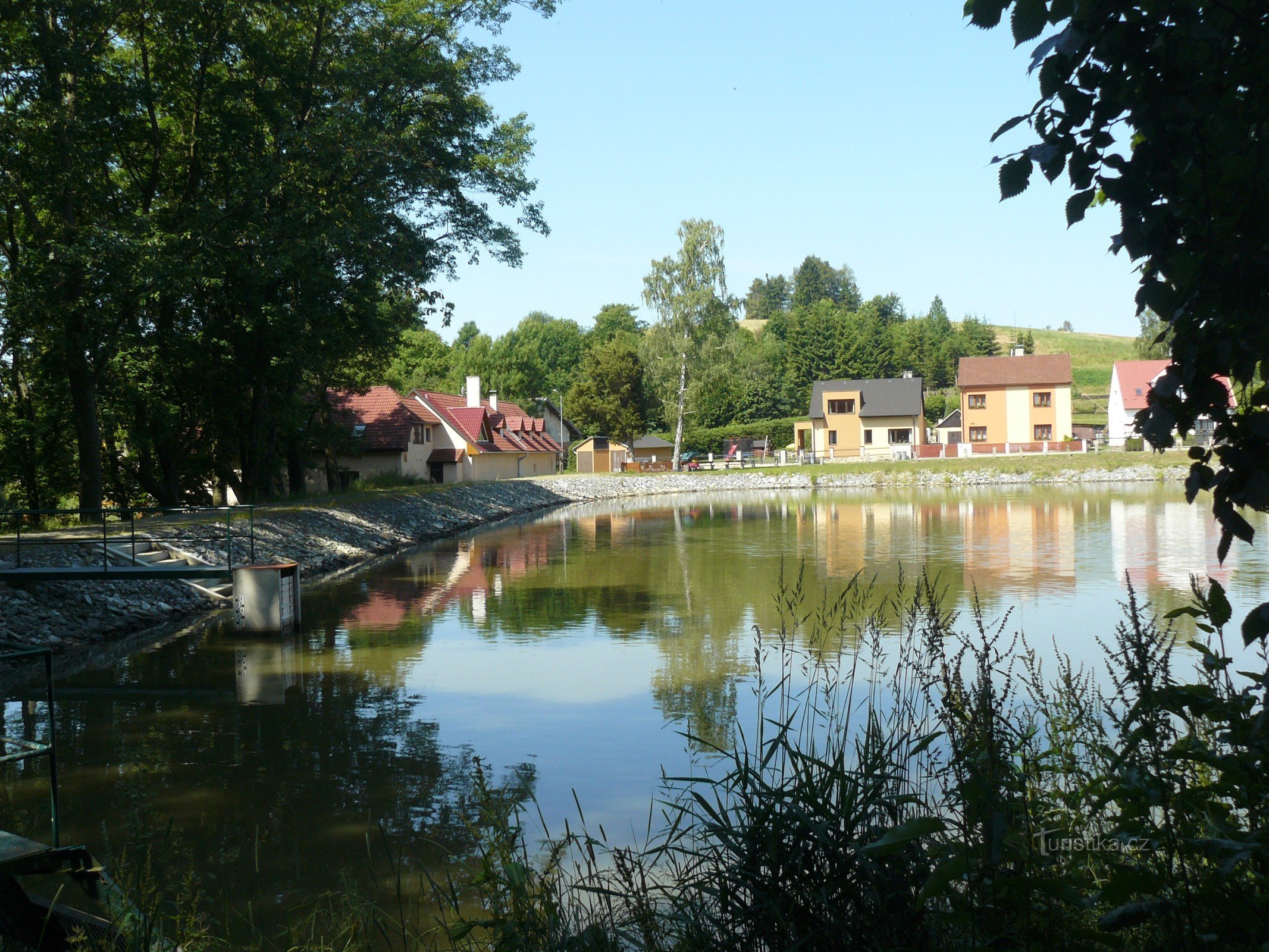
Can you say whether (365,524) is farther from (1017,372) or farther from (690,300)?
(1017,372)

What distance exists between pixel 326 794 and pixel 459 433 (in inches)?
2074

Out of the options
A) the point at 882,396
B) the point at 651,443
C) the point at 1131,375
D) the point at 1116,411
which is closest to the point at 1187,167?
the point at 882,396

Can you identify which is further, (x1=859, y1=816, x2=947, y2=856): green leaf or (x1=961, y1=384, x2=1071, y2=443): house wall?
(x1=961, y1=384, x2=1071, y2=443): house wall

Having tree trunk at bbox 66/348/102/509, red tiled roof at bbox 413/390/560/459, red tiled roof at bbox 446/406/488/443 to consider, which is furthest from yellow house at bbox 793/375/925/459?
tree trunk at bbox 66/348/102/509

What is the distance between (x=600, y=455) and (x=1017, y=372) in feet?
99.5

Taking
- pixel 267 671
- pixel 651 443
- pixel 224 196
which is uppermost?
pixel 224 196

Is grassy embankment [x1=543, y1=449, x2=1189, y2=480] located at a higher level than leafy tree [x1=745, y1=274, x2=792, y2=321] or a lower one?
lower

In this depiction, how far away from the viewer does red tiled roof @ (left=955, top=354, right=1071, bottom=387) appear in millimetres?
70250

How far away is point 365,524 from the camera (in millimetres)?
30297

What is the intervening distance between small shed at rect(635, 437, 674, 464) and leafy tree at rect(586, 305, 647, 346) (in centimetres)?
3466

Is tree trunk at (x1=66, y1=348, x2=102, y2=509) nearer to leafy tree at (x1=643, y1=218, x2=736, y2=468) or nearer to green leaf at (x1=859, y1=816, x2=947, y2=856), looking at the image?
green leaf at (x1=859, y1=816, x2=947, y2=856)

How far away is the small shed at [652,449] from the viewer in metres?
83.6

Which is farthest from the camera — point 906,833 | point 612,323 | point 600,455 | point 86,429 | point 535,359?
point 612,323

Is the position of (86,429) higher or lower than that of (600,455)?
higher
